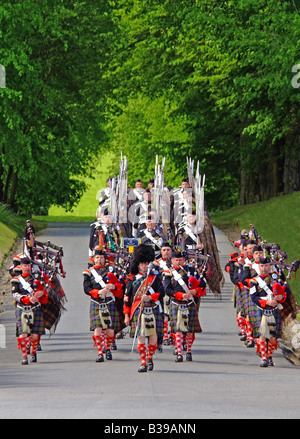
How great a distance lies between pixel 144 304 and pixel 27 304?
2190 mm

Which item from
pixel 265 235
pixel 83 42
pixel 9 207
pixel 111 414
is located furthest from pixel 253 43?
pixel 111 414

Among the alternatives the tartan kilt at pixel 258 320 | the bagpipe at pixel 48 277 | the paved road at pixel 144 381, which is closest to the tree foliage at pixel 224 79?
the paved road at pixel 144 381

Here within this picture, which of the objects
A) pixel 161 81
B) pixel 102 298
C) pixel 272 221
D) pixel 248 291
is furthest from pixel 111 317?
pixel 161 81

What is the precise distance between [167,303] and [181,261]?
6.70 feet

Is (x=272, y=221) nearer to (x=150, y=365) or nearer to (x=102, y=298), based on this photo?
(x=102, y=298)

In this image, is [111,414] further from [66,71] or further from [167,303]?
[66,71]

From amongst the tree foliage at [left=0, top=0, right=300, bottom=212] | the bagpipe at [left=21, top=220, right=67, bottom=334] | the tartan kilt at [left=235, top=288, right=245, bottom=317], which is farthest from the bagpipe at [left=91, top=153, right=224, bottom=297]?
the tree foliage at [left=0, top=0, right=300, bottom=212]

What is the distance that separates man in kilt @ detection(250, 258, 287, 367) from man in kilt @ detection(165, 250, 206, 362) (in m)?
0.89

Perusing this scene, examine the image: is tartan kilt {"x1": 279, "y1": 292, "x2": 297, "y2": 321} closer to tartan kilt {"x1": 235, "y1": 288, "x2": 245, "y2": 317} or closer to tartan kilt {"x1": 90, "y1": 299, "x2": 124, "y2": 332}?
tartan kilt {"x1": 235, "y1": 288, "x2": 245, "y2": 317}

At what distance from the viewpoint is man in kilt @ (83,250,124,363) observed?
1808 centimetres

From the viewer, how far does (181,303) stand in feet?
60.6

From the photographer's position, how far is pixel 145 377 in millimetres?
16109

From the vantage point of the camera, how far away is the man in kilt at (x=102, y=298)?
18.1 m

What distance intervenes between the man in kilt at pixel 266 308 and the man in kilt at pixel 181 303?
0.89 meters
